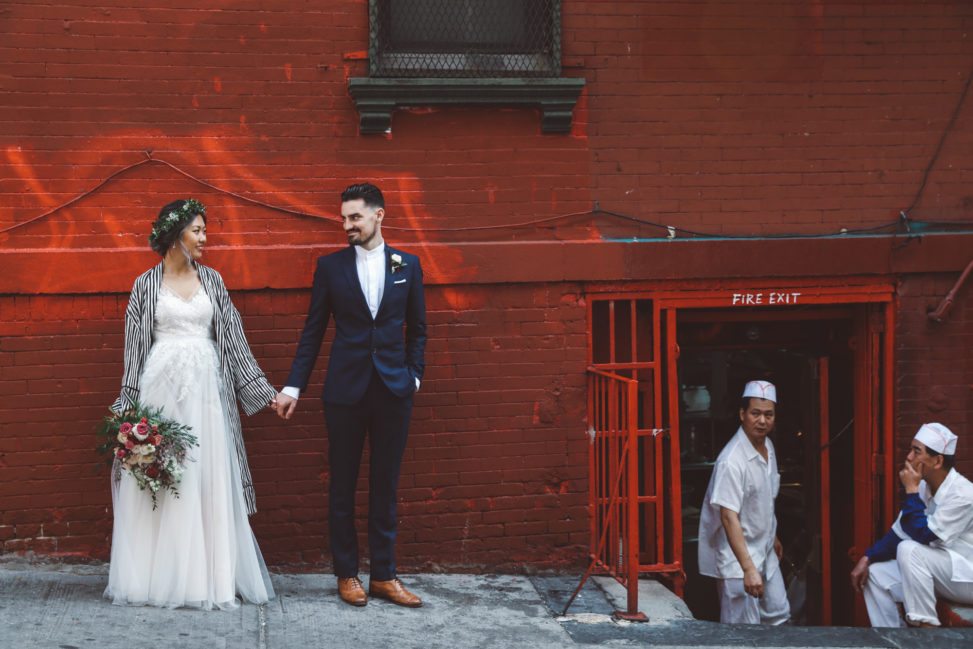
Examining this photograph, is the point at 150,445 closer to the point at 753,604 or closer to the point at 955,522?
the point at 753,604

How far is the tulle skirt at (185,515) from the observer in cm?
561

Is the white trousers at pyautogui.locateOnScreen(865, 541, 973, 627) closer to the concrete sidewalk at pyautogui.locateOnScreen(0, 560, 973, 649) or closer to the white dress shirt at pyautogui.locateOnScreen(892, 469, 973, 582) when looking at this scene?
the white dress shirt at pyautogui.locateOnScreen(892, 469, 973, 582)

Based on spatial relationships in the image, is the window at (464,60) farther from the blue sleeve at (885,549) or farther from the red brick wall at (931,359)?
the blue sleeve at (885,549)

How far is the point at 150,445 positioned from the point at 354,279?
131 centimetres

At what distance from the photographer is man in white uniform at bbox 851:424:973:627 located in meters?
6.42

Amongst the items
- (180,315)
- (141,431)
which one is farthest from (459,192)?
(141,431)

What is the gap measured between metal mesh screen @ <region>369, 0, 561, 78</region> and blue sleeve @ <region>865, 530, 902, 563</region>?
3482mm

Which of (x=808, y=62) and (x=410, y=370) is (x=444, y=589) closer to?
(x=410, y=370)

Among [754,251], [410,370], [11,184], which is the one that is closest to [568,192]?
[754,251]

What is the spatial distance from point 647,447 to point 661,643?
1.75 meters

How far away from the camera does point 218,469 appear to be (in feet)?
18.7

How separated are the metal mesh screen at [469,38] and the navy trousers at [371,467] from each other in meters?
2.05

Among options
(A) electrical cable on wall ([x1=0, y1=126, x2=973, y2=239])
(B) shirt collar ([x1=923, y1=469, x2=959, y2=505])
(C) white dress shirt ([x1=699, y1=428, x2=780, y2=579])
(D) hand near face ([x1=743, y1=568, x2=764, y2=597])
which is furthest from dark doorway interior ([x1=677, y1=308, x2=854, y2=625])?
(D) hand near face ([x1=743, y1=568, x2=764, y2=597])

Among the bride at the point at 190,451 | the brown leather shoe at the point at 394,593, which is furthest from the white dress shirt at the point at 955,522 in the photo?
the bride at the point at 190,451
